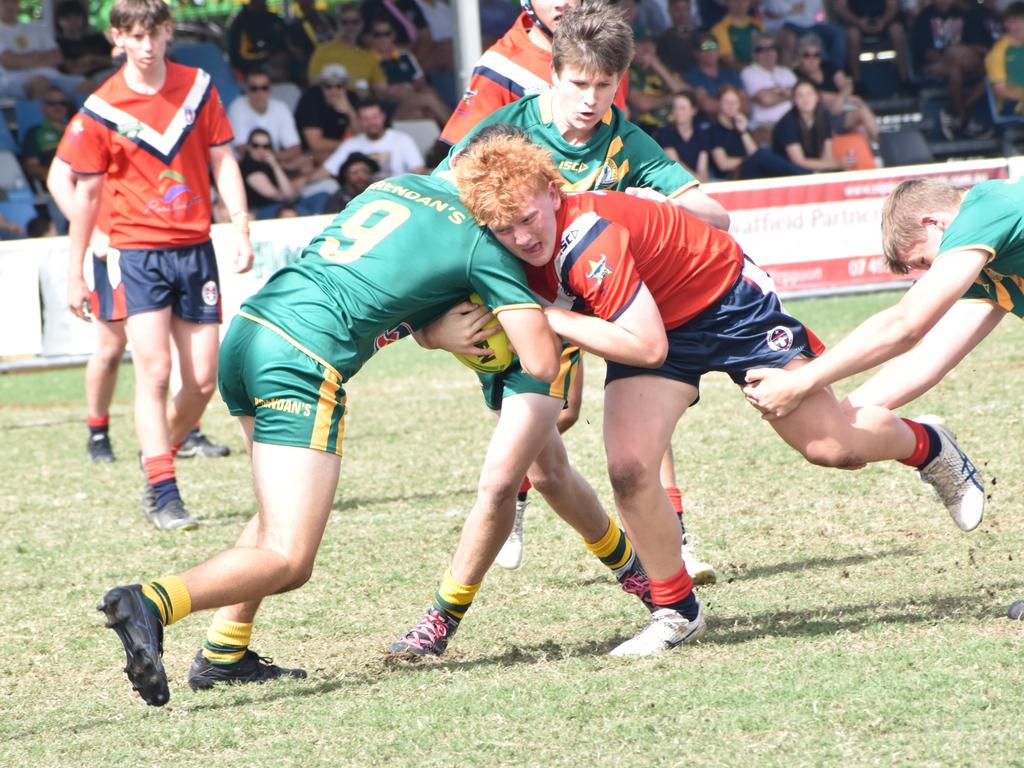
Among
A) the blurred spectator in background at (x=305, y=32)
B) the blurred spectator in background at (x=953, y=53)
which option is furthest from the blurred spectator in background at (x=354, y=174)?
the blurred spectator in background at (x=953, y=53)

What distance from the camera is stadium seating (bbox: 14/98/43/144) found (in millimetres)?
16188

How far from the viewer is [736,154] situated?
17016mm

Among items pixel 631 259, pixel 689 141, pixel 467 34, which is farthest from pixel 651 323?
pixel 689 141

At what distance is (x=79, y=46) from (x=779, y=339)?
45.6ft

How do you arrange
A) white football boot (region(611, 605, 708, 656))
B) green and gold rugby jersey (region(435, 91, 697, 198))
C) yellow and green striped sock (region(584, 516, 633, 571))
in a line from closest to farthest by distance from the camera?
white football boot (region(611, 605, 708, 656))
yellow and green striped sock (region(584, 516, 633, 571))
green and gold rugby jersey (region(435, 91, 697, 198))

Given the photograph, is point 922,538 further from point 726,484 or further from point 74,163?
point 74,163

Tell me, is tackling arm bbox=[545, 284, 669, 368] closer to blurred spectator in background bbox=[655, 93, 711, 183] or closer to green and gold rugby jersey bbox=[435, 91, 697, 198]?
green and gold rugby jersey bbox=[435, 91, 697, 198]

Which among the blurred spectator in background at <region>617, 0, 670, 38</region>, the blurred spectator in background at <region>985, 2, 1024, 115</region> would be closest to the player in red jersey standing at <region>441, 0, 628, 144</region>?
the blurred spectator in background at <region>617, 0, 670, 38</region>

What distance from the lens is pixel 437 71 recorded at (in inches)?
727

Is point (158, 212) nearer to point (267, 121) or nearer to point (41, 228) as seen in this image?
point (41, 228)

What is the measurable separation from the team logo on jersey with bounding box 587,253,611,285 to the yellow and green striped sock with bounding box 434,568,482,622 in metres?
1.15

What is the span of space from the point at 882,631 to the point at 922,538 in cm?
142

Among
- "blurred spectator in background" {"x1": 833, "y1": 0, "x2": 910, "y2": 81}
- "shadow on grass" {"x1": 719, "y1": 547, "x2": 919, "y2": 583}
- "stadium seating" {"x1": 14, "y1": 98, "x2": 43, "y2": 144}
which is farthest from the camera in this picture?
"blurred spectator in background" {"x1": 833, "y1": 0, "x2": 910, "y2": 81}

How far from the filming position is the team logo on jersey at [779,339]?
4.66 metres
